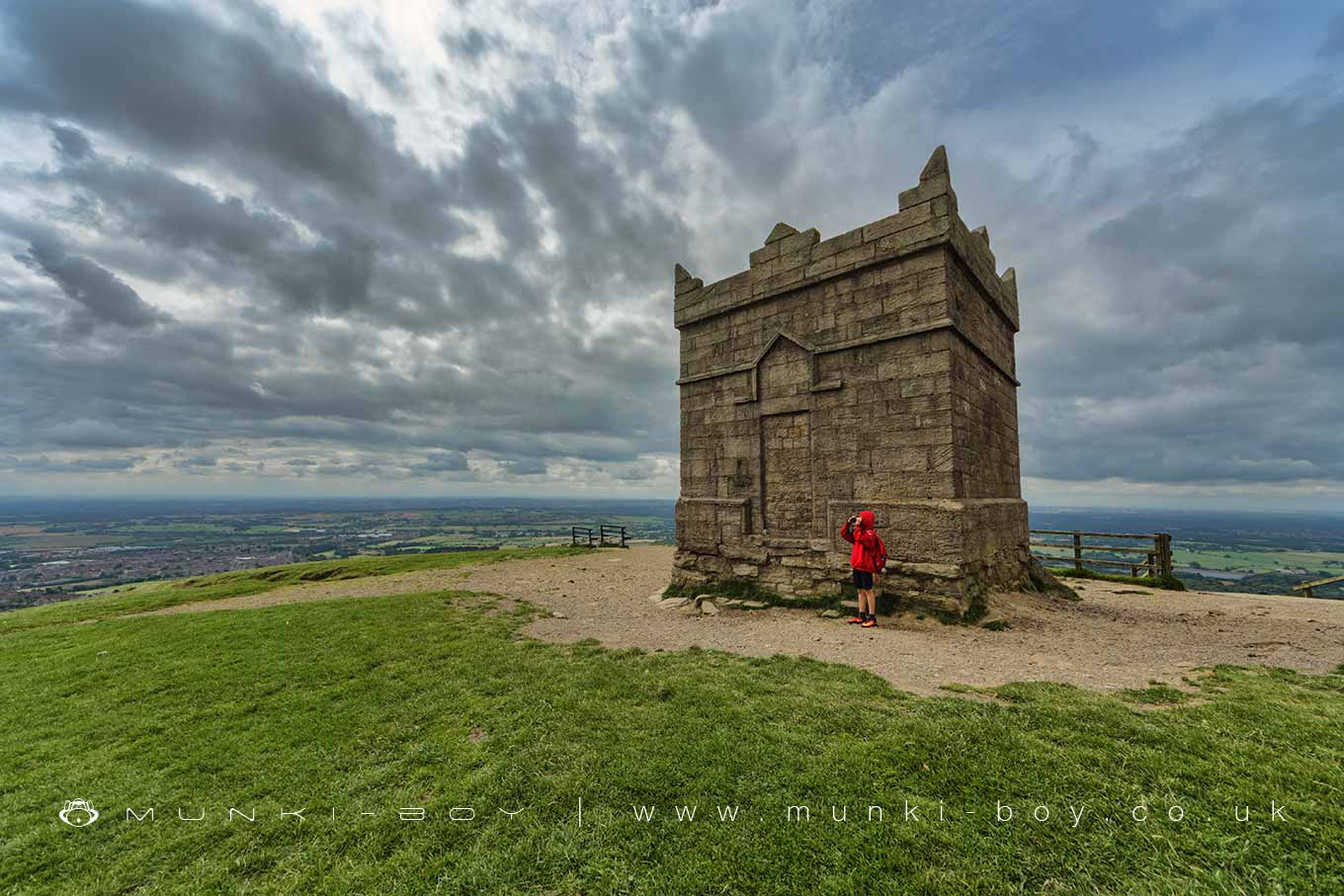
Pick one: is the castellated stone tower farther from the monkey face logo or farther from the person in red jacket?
the monkey face logo

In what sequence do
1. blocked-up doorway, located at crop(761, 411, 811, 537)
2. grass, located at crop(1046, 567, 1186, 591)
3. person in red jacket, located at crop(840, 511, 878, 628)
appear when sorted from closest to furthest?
person in red jacket, located at crop(840, 511, 878, 628)
blocked-up doorway, located at crop(761, 411, 811, 537)
grass, located at crop(1046, 567, 1186, 591)

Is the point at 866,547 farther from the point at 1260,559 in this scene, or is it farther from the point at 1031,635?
the point at 1260,559

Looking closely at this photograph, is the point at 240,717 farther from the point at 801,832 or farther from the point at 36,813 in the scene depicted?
the point at 801,832

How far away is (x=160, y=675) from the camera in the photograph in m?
6.81

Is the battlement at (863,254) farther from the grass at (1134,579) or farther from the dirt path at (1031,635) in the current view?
the grass at (1134,579)

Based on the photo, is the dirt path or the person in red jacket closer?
the dirt path

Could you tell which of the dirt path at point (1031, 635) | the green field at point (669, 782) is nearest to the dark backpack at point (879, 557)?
the dirt path at point (1031, 635)

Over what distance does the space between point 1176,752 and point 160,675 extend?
37.7 feet

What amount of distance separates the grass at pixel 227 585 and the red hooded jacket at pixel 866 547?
17212 mm

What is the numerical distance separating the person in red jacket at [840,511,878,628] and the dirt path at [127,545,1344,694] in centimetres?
33

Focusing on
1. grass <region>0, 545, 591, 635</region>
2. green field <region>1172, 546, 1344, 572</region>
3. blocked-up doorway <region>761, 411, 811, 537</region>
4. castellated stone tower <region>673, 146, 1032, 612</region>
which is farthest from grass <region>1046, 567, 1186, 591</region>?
green field <region>1172, 546, 1344, 572</region>

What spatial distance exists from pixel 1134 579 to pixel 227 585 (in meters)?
29.5

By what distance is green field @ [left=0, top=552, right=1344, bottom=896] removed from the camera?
2.82 meters

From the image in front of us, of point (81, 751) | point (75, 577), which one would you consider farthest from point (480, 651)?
point (75, 577)
